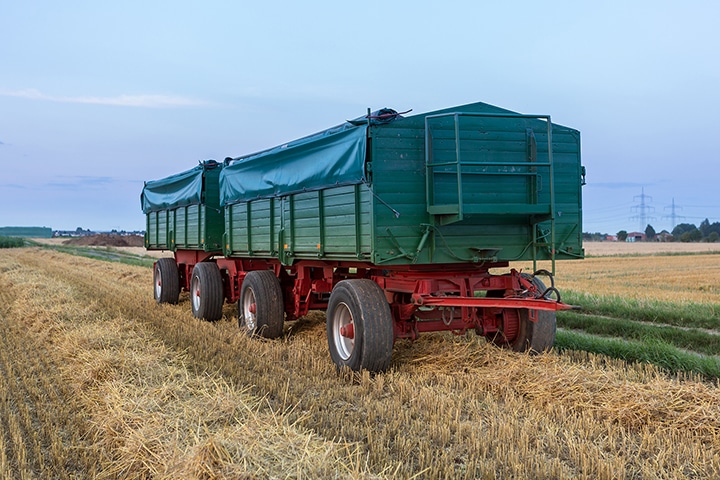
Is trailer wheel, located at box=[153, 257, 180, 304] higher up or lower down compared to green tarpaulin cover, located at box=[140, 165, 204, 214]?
lower down

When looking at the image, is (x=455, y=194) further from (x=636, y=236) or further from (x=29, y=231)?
(x=29, y=231)

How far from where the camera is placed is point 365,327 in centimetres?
647

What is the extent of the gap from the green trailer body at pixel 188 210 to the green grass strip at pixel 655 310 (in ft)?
25.1

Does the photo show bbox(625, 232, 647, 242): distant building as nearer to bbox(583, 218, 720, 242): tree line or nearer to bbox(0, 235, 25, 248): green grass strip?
bbox(583, 218, 720, 242): tree line

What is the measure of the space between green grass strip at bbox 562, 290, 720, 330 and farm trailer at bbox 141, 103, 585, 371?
4789 millimetres

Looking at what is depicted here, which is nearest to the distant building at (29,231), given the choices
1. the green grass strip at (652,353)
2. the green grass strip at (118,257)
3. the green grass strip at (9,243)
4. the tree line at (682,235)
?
the green grass strip at (9,243)

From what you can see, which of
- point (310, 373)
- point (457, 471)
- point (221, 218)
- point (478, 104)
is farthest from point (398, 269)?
point (221, 218)

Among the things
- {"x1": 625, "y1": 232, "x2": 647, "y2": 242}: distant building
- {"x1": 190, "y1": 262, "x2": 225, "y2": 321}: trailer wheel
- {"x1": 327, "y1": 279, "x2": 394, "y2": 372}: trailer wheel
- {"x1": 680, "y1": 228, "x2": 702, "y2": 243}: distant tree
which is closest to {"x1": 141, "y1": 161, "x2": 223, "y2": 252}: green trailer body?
{"x1": 190, "y1": 262, "x2": 225, "y2": 321}: trailer wheel

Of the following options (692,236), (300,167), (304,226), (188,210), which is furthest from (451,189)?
(692,236)

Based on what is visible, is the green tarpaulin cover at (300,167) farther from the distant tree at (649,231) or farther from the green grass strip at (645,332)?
the distant tree at (649,231)

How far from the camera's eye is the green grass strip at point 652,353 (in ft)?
23.0

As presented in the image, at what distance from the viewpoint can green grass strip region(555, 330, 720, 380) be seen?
7010 mm

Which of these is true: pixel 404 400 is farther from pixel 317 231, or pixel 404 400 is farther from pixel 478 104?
pixel 478 104

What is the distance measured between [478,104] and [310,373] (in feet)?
11.6
